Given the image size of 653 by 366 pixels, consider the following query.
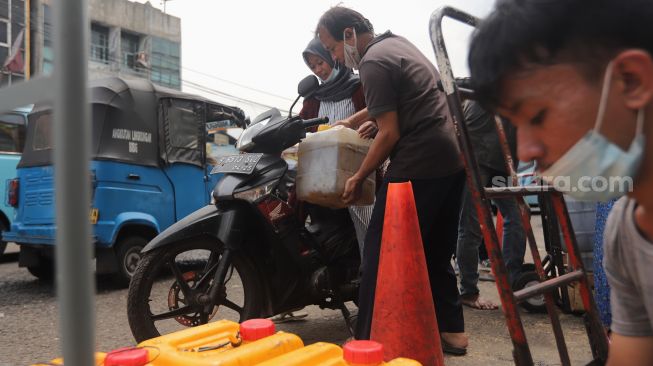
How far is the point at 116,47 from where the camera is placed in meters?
22.3

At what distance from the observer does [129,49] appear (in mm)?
23672

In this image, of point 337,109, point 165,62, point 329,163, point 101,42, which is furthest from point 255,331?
point 165,62

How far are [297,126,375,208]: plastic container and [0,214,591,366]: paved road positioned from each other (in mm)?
894

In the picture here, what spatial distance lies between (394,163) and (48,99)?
1.91 meters

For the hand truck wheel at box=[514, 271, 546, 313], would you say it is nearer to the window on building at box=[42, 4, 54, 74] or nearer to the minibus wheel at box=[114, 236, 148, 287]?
the window on building at box=[42, 4, 54, 74]

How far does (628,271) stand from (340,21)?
1.92 metres

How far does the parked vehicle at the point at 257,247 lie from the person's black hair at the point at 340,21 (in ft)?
1.35

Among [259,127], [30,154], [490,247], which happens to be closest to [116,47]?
[30,154]

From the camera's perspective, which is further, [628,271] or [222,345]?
[222,345]

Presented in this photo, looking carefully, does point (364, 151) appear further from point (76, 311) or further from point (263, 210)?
point (76, 311)

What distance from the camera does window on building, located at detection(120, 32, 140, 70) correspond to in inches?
914

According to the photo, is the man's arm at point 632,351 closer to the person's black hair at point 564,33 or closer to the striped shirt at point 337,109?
the person's black hair at point 564,33

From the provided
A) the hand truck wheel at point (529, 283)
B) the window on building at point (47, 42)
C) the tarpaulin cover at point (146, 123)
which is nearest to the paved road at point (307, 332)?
the hand truck wheel at point (529, 283)

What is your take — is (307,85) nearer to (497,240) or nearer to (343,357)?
(497,240)
